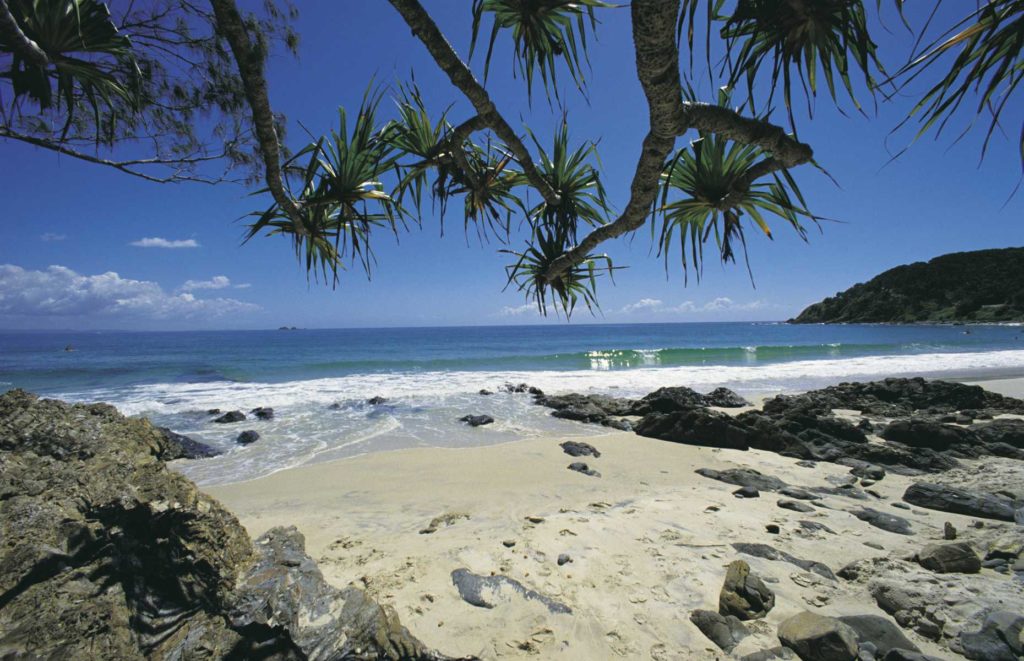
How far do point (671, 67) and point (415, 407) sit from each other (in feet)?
38.0

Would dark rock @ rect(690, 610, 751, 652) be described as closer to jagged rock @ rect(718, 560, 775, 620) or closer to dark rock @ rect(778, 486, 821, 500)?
jagged rock @ rect(718, 560, 775, 620)

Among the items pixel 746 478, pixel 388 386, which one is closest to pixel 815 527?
pixel 746 478

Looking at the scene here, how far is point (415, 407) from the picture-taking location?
1213 centimetres

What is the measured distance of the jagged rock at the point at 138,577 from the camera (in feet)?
5.04

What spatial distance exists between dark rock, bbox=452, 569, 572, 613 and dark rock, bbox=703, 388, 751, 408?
9.95 metres

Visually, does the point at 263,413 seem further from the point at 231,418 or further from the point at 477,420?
the point at 477,420

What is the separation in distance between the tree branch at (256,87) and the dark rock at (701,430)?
23.3ft

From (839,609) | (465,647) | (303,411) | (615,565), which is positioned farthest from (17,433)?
(303,411)

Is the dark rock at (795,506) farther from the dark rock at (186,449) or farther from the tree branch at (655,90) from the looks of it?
the dark rock at (186,449)

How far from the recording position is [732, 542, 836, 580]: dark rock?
3.04m

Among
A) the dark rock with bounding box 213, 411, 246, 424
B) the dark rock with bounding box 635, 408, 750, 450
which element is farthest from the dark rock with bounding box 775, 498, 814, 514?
the dark rock with bounding box 213, 411, 246, 424

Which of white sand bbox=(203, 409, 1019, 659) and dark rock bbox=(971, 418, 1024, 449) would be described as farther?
dark rock bbox=(971, 418, 1024, 449)

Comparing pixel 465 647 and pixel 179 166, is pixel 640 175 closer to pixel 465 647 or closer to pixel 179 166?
pixel 465 647

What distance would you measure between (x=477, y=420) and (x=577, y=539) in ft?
21.1
